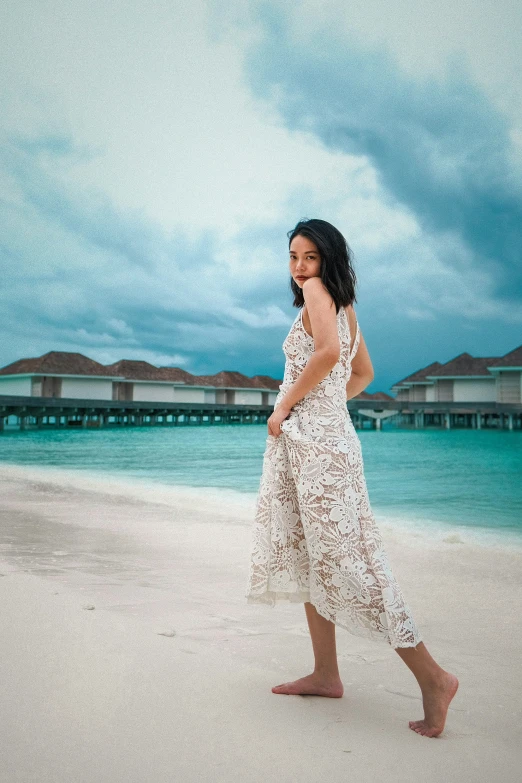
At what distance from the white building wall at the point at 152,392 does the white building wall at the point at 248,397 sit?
8171 mm

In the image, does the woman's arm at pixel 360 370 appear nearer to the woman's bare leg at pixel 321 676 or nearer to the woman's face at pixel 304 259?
the woman's face at pixel 304 259

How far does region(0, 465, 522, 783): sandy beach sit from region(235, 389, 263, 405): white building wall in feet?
161

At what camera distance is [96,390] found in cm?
3991

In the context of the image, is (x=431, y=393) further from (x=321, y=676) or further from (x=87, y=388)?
(x=321, y=676)

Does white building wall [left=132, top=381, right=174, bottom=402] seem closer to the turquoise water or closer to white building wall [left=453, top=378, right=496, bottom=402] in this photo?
white building wall [left=453, top=378, right=496, bottom=402]

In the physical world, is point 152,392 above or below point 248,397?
below

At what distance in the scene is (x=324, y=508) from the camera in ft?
5.51

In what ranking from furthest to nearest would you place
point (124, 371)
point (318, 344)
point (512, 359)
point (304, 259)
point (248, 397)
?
point (248, 397), point (124, 371), point (512, 359), point (304, 259), point (318, 344)

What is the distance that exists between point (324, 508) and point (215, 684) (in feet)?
2.17

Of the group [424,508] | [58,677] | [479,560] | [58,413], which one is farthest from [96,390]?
[58,677]

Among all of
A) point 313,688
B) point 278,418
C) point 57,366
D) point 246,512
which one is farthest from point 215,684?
point 57,366

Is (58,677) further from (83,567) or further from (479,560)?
(479,560)

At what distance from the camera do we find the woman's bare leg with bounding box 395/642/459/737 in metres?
1.63

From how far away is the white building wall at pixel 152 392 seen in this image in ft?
144
